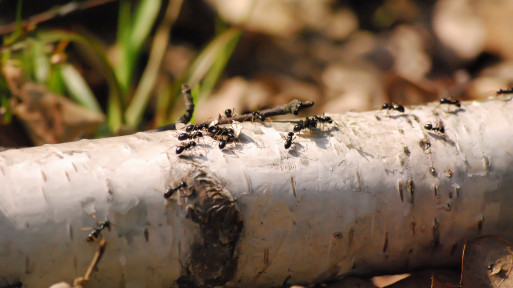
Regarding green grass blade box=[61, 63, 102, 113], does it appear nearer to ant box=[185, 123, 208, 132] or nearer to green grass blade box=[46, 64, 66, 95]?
green grass blade box=[46, 64, 66, 95]

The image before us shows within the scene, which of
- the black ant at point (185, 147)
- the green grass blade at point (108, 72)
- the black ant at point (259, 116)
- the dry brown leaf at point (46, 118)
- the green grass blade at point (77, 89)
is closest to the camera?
the black ant at point (185, 147)

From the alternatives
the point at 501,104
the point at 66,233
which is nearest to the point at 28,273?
the point at 66,233

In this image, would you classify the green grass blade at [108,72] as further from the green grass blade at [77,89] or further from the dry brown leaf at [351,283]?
the dry brown leaf at [351,283]

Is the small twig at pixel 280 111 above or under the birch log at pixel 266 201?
above

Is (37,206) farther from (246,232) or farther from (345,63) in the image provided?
(345,63)

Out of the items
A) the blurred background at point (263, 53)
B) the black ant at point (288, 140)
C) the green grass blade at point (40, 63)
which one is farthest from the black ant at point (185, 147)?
the green grass blade at point (40, 63)

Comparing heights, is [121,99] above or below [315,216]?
above

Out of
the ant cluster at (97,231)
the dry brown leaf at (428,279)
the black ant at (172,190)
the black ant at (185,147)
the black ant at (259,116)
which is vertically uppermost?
the black ant at (259,116)
